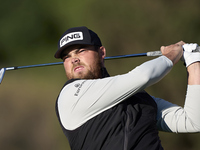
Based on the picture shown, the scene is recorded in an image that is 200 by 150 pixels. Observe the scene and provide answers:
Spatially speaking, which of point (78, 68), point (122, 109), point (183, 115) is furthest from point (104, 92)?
point (183, 115)

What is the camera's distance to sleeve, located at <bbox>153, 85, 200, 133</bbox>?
3.12ft

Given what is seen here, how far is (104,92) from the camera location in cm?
84

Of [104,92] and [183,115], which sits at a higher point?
[104,92]

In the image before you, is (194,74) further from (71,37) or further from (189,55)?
(71,37)

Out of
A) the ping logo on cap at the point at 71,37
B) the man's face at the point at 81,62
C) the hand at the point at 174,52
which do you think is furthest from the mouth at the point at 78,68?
the hand at the point at 174,52

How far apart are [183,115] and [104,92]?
0.33 m

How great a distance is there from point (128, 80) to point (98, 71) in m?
0.27

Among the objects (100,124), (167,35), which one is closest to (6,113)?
(167,35)

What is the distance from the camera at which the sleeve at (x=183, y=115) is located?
3.12 ft

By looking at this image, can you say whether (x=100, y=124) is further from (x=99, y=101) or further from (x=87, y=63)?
(x=87, y=63)

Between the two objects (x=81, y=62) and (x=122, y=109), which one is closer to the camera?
(x=122, y=109)

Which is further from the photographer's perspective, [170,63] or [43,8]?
[43,8]

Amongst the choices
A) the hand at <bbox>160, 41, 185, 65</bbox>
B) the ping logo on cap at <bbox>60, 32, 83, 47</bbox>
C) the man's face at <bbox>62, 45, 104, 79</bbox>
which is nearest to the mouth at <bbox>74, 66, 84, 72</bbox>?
the man's face at <bbox>62, 45, 104, 79</bbox>

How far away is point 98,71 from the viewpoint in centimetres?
109
